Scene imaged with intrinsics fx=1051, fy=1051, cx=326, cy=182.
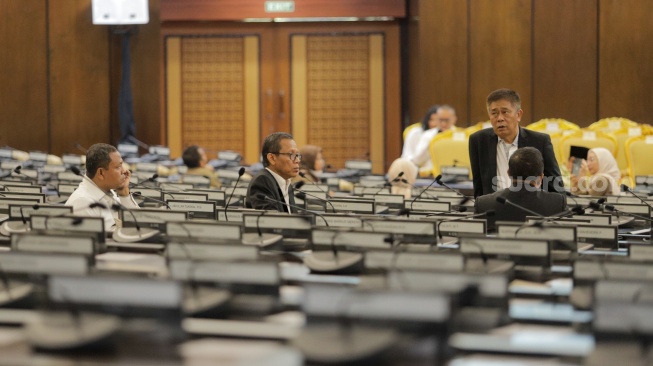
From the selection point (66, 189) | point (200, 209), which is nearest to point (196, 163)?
point (66, 189)

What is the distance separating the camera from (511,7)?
1370cm

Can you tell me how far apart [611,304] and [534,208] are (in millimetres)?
2403

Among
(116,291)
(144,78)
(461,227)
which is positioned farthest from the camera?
(144,78)

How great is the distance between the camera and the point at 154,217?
4.22 metres

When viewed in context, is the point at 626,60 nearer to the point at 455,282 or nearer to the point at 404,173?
the point at 404,173

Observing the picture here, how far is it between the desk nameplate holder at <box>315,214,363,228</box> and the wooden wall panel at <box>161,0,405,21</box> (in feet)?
38.0

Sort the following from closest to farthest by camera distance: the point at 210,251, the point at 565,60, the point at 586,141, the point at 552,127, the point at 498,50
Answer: the point at 210,251, the point at 586,141, the point at 552,127, the point at 565,60, the point at 498,50

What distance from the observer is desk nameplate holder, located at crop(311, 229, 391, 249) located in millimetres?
3484

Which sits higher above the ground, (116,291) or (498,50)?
(498,50)

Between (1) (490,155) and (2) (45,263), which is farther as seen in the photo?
(1) (490,155)

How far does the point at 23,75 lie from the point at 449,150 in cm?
609

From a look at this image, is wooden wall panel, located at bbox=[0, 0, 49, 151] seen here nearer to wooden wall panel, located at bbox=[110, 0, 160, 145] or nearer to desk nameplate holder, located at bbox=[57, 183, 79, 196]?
wooden wall panel, located at bbox=[110, 0, 160, 145]

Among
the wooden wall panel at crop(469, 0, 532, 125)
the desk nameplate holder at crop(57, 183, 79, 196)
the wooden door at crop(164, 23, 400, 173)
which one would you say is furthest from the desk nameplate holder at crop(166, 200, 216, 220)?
the wooden door at crop(164, 23, 400, 173)

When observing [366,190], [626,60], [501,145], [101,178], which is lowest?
[366,190]
